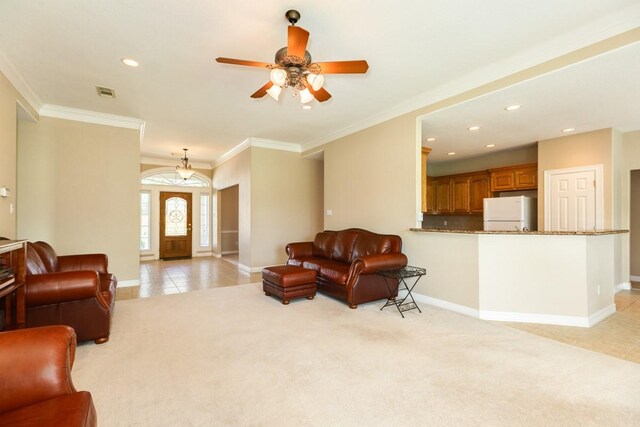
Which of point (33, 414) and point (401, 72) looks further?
point (401, 72)

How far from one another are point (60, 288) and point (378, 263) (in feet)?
10.9

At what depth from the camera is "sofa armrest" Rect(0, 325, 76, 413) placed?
4.10ft

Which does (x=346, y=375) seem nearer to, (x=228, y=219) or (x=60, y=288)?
(x=60, y=288)

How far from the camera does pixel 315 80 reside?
8.68ft

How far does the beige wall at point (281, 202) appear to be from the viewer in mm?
6574

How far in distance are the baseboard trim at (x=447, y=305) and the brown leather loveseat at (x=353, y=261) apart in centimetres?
46

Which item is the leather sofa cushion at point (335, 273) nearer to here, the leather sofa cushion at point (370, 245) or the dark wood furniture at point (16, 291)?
the leather sofa cushion at point (370, 245)

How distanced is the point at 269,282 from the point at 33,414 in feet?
11.0

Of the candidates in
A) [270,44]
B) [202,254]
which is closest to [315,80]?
[270,44]

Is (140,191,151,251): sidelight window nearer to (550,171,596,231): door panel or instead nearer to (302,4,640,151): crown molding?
(302,4,640,151): crown molding

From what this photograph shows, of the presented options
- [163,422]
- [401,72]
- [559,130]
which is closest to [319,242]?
[401,72]

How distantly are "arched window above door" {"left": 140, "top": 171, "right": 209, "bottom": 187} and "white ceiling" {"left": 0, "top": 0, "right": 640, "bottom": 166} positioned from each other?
13.7 feet

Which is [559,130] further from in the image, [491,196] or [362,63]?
[362,63]

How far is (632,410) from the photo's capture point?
1.91 m
